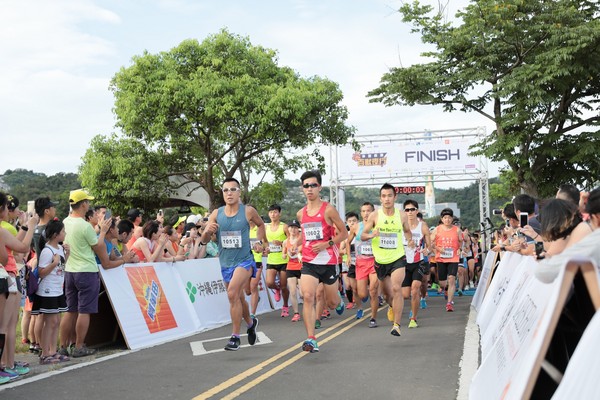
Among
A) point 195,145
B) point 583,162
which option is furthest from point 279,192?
point 583,162

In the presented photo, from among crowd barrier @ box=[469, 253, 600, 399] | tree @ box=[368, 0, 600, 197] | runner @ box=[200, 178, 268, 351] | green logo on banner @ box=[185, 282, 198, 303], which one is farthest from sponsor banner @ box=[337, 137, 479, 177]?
crowd barrier @ box=[469, 253, 600, 399]

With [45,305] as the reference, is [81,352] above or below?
below

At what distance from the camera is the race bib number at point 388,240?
37.9 feet

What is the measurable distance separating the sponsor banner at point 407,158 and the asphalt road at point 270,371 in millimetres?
32341

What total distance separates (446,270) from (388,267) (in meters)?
4.72

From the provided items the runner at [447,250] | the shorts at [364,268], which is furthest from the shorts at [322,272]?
the runner at [447,250]

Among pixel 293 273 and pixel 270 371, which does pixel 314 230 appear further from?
pixel 293 273

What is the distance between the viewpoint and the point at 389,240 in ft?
38.1

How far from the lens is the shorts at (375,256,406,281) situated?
452 inches

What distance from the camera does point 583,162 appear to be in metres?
23.3

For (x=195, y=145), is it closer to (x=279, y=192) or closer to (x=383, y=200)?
(x=279, y=192)

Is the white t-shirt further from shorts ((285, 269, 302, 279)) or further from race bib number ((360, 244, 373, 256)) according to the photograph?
race bib number ((360, 244, 373, 256))

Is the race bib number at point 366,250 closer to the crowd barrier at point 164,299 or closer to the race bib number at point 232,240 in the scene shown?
the crowd barrier at point 164,299

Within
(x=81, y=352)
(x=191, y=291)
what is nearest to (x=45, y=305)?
(x=81, y=352)
